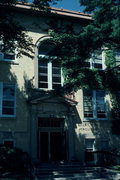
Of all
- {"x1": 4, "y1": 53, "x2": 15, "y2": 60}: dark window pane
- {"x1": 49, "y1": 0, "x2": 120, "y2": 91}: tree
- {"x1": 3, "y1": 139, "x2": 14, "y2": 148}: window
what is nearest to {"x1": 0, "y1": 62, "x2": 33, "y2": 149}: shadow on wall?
{"x1": 3, "y1": 139, "x2": 14, "y2": 148}: window

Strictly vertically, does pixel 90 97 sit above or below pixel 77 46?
below

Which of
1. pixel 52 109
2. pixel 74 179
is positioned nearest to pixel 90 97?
pixel 52 109

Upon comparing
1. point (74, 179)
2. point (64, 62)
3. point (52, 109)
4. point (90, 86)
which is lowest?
point (74, 179)

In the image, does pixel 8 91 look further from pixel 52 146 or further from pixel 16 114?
pixel 52 146

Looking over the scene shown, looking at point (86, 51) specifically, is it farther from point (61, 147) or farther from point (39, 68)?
point (61, 147)

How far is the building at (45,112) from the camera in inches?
646

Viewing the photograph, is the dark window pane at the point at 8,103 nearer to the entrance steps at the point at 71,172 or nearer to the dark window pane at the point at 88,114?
the entrance steps at the point at 71,172

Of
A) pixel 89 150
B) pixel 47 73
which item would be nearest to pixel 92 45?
pixel 47 73

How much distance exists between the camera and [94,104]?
18.9m

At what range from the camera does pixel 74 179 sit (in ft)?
43.8

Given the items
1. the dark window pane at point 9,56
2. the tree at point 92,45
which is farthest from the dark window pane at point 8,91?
the tree at point 92,45

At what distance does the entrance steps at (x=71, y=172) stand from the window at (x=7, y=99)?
14.0 feet

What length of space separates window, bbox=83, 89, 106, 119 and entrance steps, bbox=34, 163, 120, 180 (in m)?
4.57

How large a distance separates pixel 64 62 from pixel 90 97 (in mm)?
5762
